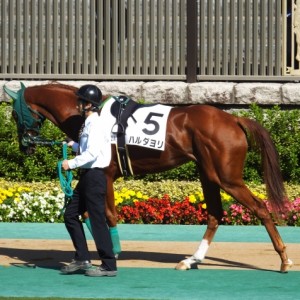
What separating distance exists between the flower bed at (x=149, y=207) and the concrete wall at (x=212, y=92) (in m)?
1.82

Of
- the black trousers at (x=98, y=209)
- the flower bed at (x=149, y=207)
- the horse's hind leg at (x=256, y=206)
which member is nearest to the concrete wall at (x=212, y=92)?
the flower bed at (x=149, y=207)

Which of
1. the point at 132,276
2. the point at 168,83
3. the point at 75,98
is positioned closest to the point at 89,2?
the point at 168,83

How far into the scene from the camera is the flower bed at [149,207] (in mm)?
15539

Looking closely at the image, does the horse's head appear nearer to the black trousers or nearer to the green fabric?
the green fabric

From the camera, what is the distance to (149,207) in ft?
51.3

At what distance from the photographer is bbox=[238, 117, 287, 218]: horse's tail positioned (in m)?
12.2

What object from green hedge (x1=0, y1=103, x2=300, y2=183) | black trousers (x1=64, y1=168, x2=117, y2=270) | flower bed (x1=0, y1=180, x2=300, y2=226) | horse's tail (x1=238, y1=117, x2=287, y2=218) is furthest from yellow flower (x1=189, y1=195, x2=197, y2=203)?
black trousers (x1=64, y1=168, x2=117, y2=270)

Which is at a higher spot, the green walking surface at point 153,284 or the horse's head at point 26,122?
the horse's head at point 26,122

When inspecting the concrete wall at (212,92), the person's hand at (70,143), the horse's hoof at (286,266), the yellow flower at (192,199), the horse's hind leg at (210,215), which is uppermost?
the person's hand at (70,143)

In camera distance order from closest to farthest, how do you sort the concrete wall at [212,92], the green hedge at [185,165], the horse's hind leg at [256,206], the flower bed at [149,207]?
the horse's hind leg at [256,206], the flower bed at [149,207], the green hedge at [185,165], the concrete wall at [212,92]

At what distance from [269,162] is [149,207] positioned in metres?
3.64

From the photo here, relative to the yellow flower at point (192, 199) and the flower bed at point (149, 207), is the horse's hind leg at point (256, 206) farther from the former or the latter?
the yellow flower at point (192, 199)

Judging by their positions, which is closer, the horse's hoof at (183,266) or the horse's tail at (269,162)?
the horse's hoof at (183,266)

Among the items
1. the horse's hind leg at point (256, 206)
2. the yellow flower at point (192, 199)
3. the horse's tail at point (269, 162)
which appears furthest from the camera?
the yellow flower at point (192, 199)
